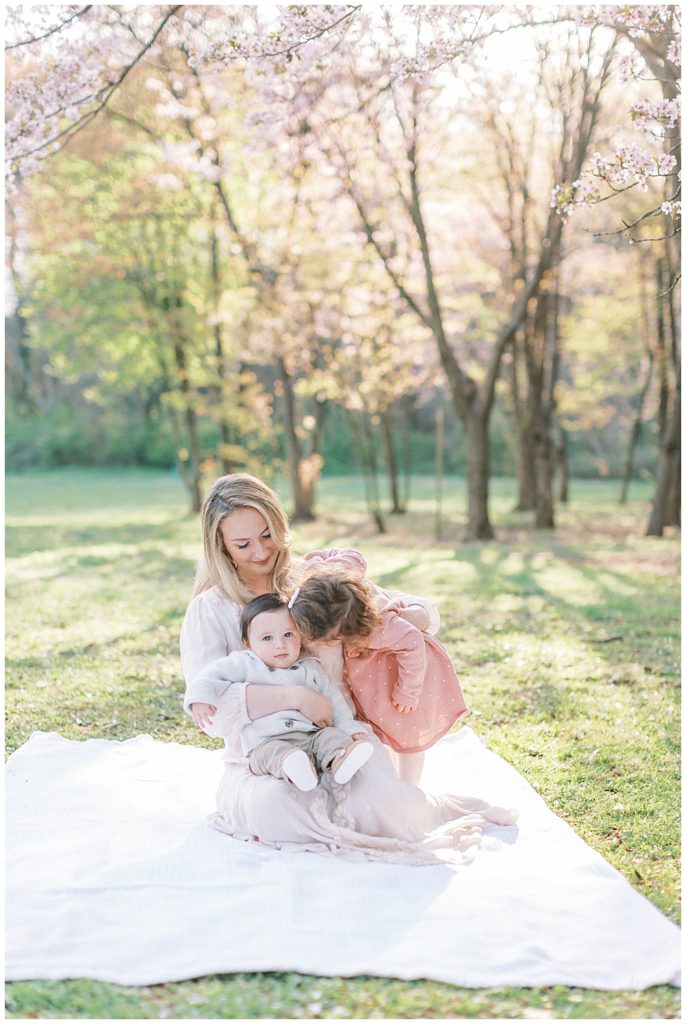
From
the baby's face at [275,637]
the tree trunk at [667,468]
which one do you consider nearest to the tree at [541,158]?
the tree trunk at [667,468]

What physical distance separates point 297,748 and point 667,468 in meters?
10.2

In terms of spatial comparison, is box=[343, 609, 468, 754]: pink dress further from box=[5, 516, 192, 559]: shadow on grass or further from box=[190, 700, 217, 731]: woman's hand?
box=[5, 516, 192, 559]: shadow on grass

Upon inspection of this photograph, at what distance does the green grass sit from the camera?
2.30 meters

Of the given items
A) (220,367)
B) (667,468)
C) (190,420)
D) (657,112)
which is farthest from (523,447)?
(657,112)

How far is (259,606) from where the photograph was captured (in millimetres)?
3211

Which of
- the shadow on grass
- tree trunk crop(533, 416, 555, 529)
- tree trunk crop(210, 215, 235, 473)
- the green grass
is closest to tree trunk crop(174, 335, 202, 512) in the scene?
tree trunk crop(210, 215, 235, 473)

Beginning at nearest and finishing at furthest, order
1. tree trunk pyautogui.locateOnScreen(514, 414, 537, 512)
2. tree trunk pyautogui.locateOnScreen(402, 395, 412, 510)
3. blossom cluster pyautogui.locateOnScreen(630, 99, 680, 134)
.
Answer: blossom cluster pyautogui.locateOnScreen(630, 99, 680, 134) < tree trunk pyautogui.locateOnScreen(514, 414, 537, 512) < tree trunk pyautogui.locateOnScreen(402, 395, 412, 510)

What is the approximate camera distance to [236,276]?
16719 millimetres

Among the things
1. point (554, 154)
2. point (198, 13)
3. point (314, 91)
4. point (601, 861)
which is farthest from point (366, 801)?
point (554, 154)

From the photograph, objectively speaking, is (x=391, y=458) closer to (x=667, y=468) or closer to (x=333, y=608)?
(x=667, y=468)

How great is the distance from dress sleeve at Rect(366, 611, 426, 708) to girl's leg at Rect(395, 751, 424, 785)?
0.26 m

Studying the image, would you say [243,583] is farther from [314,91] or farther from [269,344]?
[269,344]

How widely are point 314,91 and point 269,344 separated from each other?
685cm

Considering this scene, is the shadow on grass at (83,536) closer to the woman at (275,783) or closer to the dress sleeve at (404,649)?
the woman at (275,783)
